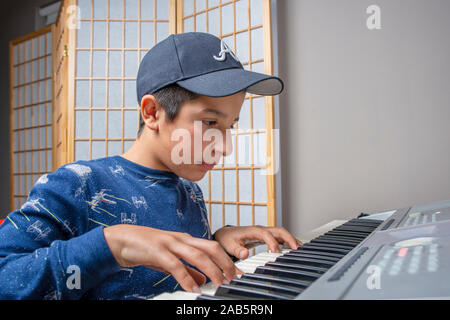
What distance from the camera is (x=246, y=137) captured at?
221cm

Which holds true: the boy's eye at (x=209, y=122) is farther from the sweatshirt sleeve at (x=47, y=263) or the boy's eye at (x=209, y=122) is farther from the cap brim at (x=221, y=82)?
the sweatshirt sleeve at (x=47, y=263)

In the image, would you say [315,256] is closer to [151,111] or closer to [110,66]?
[151,111]

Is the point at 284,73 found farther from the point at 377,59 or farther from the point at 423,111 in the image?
the point at 423,111

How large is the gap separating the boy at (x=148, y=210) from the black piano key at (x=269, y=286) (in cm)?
3

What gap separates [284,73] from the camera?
220 centimetres

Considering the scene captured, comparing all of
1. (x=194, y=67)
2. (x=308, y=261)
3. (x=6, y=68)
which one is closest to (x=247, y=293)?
(x=308, y=261)

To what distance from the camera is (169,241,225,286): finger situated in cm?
39

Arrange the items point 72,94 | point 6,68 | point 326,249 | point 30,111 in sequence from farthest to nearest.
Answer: point 6,68 < point 30,111 < point 72,94 < point 326,249

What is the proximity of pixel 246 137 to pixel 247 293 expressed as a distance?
1890 millimetres

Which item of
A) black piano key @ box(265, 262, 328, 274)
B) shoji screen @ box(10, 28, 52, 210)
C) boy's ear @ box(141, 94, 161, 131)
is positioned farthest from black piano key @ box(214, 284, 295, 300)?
shoji screen @ box(10, 28, 52, 210)

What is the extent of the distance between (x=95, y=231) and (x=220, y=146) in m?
0.35

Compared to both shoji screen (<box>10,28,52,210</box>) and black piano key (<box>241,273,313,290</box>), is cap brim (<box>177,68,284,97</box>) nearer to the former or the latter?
black piano key (<box>241,273,313,290</box>)

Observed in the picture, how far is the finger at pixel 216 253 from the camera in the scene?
16.2 inches

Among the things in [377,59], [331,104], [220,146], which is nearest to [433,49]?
[377,59]
